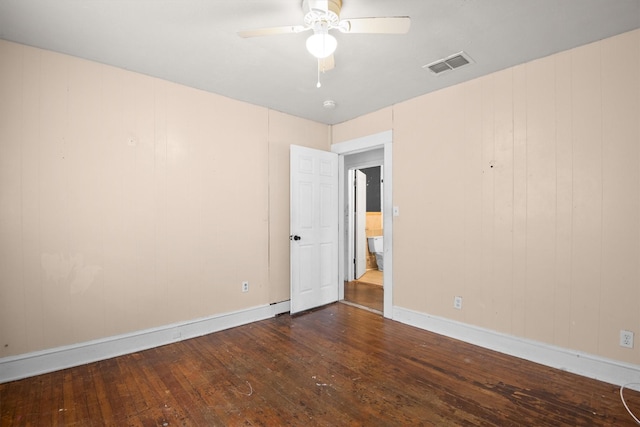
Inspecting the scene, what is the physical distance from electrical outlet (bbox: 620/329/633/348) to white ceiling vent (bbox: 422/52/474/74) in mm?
2431

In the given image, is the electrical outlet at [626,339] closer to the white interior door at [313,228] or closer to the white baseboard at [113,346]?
the white interior door at [313,228]

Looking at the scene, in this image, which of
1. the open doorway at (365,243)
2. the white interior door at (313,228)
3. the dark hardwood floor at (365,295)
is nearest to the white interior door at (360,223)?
the open doorway at (365,243)

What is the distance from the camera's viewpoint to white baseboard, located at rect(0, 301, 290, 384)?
2.34 meters

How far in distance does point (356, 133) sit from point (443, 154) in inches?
51.8

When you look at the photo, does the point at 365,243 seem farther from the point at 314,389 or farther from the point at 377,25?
the point at 377,25

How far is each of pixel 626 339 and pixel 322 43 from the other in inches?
119

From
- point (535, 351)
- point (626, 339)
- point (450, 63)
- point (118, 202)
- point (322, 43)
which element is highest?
point (450, 63)

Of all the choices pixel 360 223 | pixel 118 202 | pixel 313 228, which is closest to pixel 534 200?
pixel 313 228

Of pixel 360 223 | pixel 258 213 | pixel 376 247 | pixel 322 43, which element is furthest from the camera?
Answer: pixel 376 247

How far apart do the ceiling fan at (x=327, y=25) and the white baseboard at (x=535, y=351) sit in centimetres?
274

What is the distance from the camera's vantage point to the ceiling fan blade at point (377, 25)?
1.71 metres

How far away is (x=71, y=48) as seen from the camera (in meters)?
2.44

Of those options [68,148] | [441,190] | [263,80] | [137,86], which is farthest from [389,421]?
[137,86]

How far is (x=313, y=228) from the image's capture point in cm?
407
